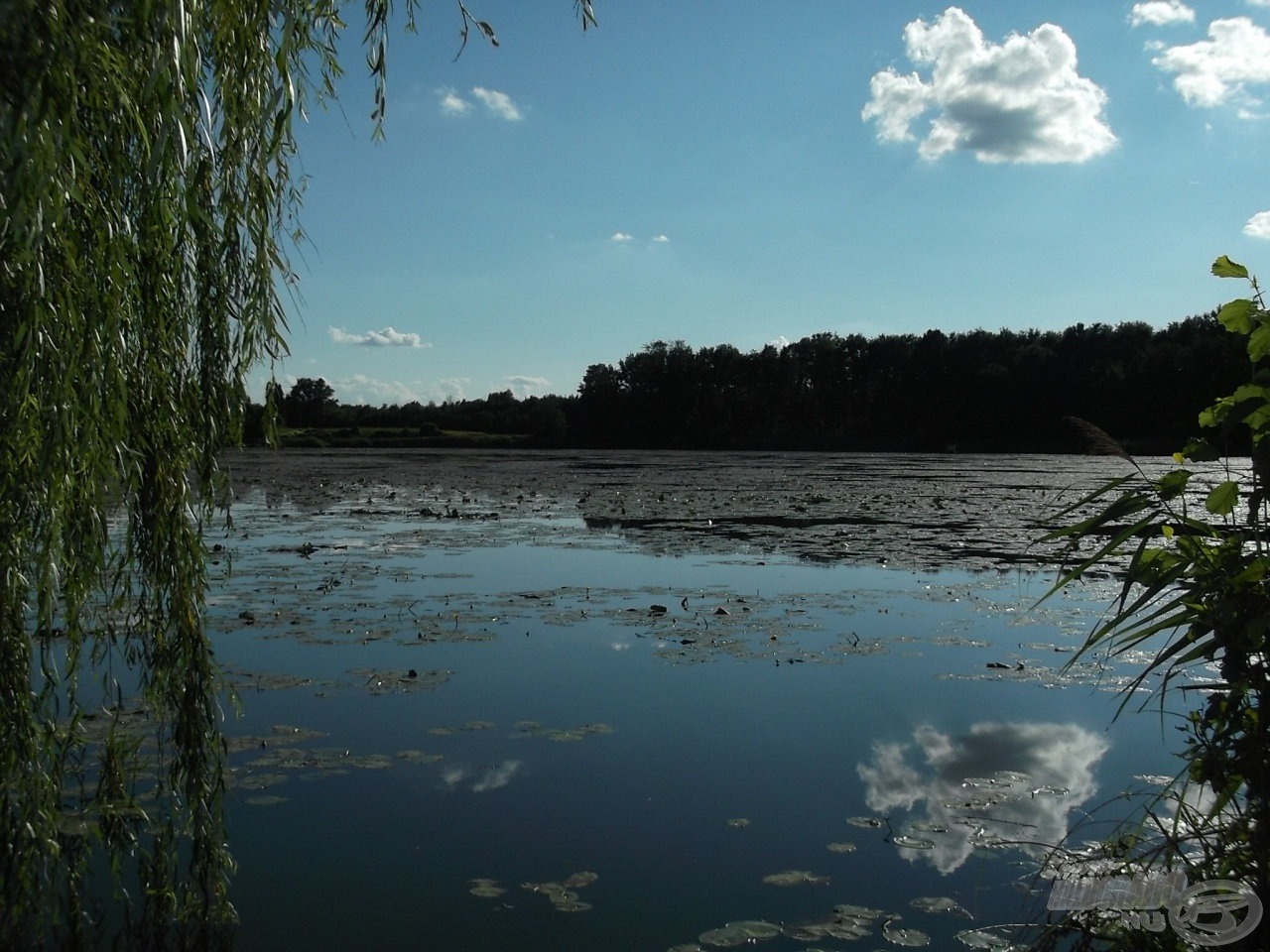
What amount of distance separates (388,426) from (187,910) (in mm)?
69487

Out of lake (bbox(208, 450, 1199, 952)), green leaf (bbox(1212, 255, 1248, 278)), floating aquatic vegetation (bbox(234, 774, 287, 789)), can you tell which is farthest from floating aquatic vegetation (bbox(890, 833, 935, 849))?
floating aquatic vegetation (bbox(234, 774, 287, 789))

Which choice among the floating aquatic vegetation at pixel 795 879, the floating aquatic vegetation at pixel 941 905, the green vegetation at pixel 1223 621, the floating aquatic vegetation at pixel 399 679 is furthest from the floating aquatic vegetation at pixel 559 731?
the green vegetation at pixel 1223 621

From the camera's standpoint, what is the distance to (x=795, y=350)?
74188 mm

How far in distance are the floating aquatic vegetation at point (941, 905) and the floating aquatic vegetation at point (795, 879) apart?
34 cm

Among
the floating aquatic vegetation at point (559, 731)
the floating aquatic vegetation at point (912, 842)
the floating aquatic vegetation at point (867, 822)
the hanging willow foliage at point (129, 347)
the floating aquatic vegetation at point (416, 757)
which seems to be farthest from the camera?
the floating aquatic vegetation at point (559, 731)

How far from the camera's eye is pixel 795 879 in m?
3.76

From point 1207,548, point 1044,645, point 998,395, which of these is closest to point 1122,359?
point 998,395

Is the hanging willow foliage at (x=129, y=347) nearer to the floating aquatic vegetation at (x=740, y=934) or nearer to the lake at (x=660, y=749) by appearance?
the lake at (x=660, y=749)

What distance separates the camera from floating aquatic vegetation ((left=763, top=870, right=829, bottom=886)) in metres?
3.73

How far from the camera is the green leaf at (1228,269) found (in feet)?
9.68

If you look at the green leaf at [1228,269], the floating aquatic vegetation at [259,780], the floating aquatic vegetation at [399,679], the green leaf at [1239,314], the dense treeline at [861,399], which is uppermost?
the dense treeline at [861,399]

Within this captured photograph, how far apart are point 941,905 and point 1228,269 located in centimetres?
235

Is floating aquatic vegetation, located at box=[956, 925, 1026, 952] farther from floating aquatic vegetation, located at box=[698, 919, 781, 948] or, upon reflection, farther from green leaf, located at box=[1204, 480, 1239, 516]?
green leaf, located at box=[1204, 480, 1239, 516]

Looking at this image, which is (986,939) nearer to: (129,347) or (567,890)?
(567,890)
